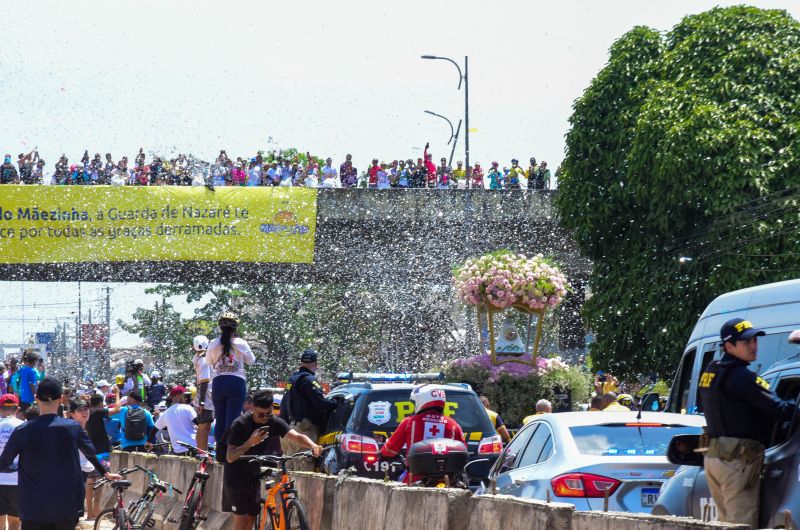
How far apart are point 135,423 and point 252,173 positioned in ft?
56.1

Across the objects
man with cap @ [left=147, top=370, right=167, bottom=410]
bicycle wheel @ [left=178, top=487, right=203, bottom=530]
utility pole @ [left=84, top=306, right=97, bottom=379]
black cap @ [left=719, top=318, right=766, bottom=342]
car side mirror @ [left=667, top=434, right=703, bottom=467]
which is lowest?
utility pole @ [left=84, top=306, right=97, bottom=379]

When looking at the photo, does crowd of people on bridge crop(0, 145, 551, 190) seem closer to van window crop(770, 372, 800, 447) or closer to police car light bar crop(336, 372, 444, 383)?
police car light bar crop(336, 372, 444, 383)

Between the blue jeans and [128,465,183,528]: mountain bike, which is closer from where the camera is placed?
the blue jeans

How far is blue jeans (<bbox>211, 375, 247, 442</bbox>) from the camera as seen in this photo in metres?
14.0

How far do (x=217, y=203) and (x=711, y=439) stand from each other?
2777 centimetres

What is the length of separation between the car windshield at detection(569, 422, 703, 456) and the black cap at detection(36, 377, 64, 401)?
3694 mm

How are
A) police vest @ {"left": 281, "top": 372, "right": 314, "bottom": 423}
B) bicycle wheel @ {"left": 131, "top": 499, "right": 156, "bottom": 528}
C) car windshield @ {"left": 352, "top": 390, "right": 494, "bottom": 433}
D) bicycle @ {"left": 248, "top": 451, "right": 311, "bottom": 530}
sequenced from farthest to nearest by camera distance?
police vest @ {"left": 281, "top": 372, "right": 314, "bottom": 423}, bicycle wheel @ {"left": 131, "top": 499, "right": 156, "bottom": 528}, car windshield @ {"left": 352, "top": 390, "right": 494, "bottom": 433}, bicycle @ {"left": 248, "top": 451, "right": 311, "bottom": 530}

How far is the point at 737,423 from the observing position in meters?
7.30

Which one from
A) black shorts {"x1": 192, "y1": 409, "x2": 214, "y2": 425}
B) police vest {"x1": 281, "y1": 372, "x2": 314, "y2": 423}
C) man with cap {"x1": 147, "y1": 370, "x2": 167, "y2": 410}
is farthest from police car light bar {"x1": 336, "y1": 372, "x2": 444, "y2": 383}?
man with cap {"x1": 147, "y1": 370, "x2": 167, "y2": 410}

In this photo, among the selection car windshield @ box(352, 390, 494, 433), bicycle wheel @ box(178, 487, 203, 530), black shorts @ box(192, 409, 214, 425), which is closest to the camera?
bicycle wheel @ box(178, 487, 203, 530)

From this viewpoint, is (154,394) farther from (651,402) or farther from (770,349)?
(770,349)

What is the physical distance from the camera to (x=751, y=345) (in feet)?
24.9

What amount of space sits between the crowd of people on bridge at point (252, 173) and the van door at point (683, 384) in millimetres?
22526

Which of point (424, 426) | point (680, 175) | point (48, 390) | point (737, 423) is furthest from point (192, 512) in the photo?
point (680, 175)
